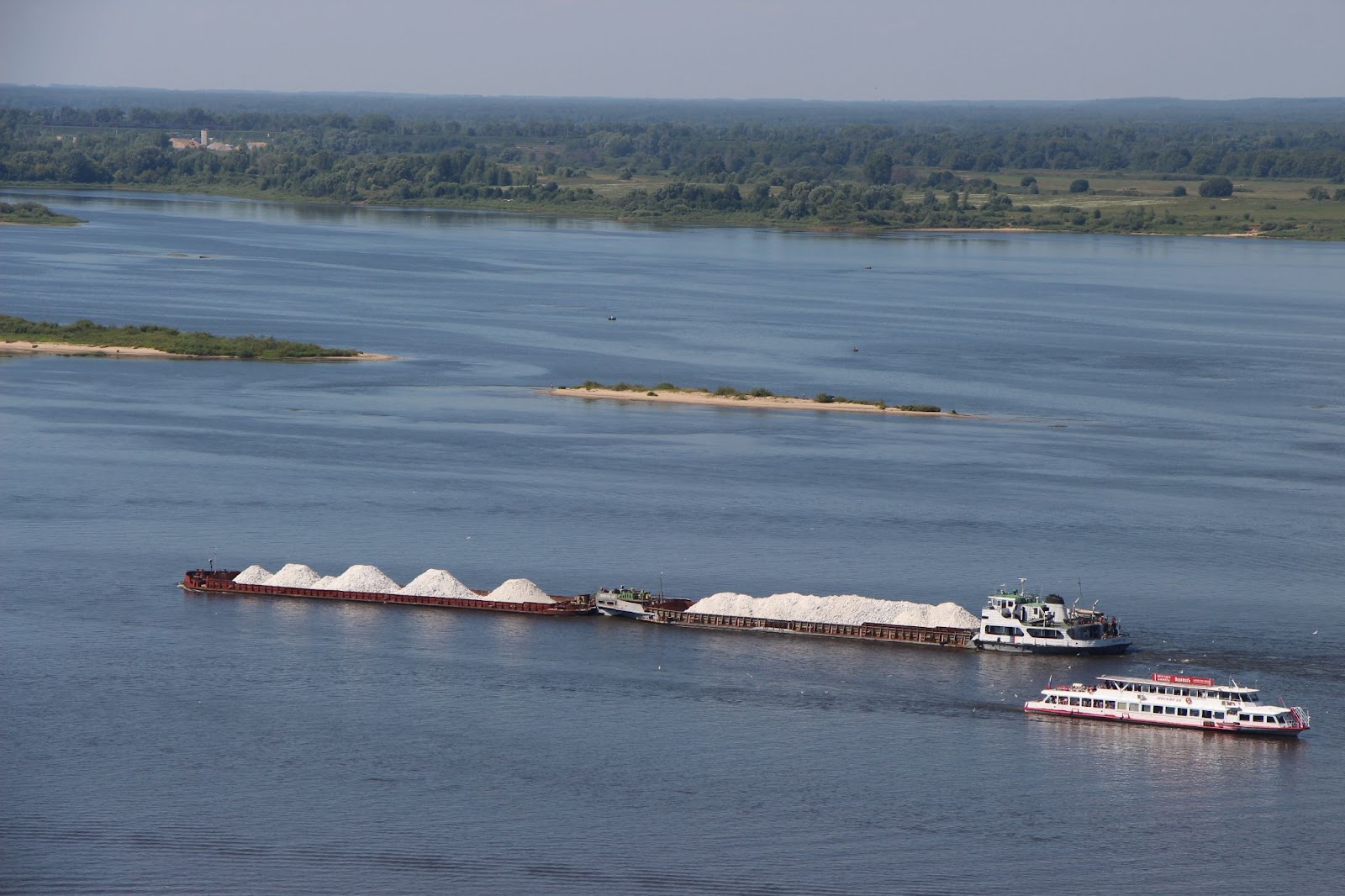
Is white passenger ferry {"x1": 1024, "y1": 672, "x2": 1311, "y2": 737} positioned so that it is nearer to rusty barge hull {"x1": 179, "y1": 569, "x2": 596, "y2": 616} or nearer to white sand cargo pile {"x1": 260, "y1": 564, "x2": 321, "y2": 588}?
rusty barge hull {"x1": 179, "y1": 569, "x2": 596, "y2": 616}

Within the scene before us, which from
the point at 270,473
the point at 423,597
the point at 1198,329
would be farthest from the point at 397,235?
the point at 423,597

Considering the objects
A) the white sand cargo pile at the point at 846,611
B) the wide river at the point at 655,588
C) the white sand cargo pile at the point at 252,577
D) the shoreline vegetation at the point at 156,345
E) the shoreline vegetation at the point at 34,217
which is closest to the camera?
the wide river at the point at 655,588

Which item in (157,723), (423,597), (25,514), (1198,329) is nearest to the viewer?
(157,723)

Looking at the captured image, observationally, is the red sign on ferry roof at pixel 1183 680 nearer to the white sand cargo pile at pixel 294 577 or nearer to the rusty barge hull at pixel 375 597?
the rusty barge hull at pixel 375 597

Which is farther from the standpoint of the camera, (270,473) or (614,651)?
(270,473)

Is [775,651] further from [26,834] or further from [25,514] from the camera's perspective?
[25,514]

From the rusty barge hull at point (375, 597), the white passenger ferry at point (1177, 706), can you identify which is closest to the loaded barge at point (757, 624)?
the rusty barge hull at point (375, 597)
